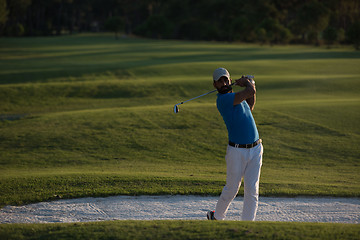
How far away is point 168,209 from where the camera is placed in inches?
303

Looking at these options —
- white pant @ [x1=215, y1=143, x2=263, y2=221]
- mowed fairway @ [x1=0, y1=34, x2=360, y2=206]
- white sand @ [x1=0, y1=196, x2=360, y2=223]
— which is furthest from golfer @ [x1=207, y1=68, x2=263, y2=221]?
mowed fairway @ [x1=0, y1=34, x2=360, y2=206]

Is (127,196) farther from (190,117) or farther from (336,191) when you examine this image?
(190,117)

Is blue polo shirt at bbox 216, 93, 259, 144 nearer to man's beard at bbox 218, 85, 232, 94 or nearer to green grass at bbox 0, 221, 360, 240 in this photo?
man's beard at bbox 218, 85, 232, 94

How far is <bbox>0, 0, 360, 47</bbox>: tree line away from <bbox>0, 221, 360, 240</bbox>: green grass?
65369mm

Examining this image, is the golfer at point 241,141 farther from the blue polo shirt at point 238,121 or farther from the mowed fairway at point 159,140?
the mowed fairway at point 159,140

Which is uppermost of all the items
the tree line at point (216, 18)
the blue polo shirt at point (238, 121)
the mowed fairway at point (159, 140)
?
the tree line at point (216, 18)

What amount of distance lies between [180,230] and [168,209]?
2177mm

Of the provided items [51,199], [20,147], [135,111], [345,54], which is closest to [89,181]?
[51,199]

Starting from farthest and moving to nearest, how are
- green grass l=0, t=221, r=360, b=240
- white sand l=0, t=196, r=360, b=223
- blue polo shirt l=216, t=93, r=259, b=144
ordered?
1. white sand l=0, t=196, r=360, b=223
2. blue polo shirt l=216, t=93, r=259, b=144
3. green grass l=0, t=221, r=360, b=240

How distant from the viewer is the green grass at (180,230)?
5.35 m

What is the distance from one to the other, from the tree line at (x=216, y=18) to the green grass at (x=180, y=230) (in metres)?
65.4

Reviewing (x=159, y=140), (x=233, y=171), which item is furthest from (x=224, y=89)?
(x=159, y=140)

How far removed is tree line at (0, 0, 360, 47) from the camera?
75.4 metres

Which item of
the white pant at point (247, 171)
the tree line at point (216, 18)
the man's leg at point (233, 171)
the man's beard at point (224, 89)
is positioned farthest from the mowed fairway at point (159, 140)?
the tree line at point (216, 18)
